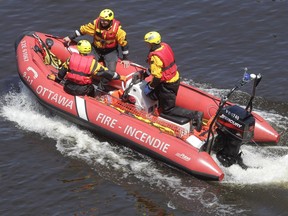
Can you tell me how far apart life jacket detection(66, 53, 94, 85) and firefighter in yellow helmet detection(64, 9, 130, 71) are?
0.99 metres

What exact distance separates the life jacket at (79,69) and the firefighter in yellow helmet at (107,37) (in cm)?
99

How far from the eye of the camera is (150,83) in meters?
11.5

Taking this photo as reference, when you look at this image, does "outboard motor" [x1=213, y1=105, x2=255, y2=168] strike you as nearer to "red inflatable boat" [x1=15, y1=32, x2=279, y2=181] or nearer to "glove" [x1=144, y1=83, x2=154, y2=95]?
"red inflatable boat" [x1=15, y1=32, x2=279, y2=181]

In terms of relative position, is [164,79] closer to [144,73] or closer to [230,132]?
[144,73]

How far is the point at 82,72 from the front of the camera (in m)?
12.0

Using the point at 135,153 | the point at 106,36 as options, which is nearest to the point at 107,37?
the point at 106,36

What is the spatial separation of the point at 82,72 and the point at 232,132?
306 centimetres

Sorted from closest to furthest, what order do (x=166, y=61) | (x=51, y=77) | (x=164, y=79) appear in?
(x=166, y=61), (x=164, y=79), (x=51, y=77)

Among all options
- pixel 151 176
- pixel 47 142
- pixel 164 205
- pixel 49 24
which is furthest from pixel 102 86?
pixel 49 24

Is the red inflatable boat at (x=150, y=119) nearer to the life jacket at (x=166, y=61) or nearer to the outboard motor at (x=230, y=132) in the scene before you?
the outboard motor at (x=230, y=132)

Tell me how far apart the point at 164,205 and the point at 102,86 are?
3441 mm

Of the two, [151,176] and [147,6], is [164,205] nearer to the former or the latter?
[151,176]

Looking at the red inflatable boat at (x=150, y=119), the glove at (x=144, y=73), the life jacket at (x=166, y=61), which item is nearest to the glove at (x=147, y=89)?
the red inflatable boat at (x=150, y=119)

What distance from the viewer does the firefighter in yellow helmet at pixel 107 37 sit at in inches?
495
